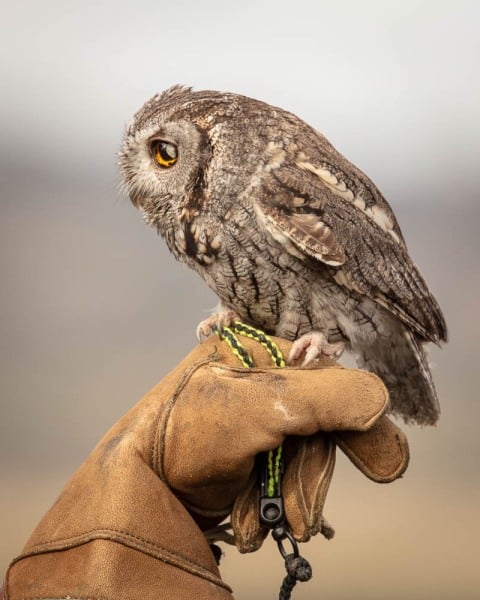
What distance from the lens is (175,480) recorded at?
1.04m

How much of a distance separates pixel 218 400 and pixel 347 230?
49cm

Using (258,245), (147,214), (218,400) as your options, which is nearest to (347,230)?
(258,245)

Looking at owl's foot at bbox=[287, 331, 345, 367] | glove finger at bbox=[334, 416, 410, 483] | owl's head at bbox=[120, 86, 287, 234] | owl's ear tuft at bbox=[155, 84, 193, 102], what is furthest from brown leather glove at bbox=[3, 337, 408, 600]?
owl's ear tuft at bbox=[155, 84, 193, 102]

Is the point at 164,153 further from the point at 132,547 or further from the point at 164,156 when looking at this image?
the point at 132,547

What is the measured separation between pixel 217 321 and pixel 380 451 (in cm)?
47

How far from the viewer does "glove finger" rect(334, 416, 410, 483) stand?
104 centimetres

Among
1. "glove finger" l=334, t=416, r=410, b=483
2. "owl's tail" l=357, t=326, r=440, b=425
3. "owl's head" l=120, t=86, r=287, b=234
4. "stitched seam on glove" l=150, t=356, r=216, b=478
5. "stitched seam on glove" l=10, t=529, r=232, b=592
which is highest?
"owl's head" l=120, t=86, r=287, b=234

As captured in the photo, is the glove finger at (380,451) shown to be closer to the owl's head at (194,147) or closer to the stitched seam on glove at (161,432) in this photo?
the stitched seam on glove at (161,432)

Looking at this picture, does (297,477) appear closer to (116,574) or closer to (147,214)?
(116,574)

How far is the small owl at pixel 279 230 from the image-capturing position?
4.38 feet

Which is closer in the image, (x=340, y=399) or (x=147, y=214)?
(x=340, y=399)

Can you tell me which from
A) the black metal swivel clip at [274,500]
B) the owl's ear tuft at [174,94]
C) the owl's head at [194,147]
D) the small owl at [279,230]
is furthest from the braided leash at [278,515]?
the owl's ear tuft at [174,94]

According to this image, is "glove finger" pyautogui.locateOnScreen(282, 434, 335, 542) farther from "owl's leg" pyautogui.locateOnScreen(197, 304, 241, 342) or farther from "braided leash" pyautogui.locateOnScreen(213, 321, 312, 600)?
"owl's leg" pyautogui.locateOnScreen(197, 304, 241, 342)

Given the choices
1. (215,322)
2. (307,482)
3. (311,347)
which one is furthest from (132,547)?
(215,322)
